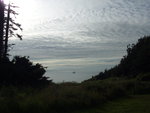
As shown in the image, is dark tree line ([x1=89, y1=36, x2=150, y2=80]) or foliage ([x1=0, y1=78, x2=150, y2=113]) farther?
dark tree line ([x1=89, y1=36, x2=150, y2=80])

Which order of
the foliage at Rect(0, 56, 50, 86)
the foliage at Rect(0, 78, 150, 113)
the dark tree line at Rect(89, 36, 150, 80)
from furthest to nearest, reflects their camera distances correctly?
the dark tree line at Rect(89, 36, 150, 80) < the foliage at Rect(0, 56, 50, 86) < the foliage at Rect(0, 78, 150, 113)

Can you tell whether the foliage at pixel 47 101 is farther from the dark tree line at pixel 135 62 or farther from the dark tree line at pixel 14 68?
the dark tree line at pixel 135 62

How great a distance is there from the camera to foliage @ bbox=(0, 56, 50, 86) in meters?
25.1

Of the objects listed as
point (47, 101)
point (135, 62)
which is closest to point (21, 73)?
point (47, 101)

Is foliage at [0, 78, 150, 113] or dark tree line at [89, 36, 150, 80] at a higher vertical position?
dark tree line at [89, 36, 150, 80]

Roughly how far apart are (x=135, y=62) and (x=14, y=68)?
41.5 m

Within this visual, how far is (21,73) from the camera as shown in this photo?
26094 millimetres

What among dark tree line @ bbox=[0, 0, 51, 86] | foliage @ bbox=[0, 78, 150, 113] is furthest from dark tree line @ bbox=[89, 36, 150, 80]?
foliage @ bbox=[0, 78, 150, 113]

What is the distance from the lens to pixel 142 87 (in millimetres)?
29094

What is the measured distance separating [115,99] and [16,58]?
10.9 metres

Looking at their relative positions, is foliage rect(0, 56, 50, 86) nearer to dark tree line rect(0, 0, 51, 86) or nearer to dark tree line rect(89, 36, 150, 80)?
dark tree line rect(0, 0, 51, 86)

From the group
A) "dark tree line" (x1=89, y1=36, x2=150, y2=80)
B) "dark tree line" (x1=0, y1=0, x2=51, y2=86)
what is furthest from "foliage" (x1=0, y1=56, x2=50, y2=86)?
"dark tree line" (x1=89, y1=36, x2=150, y2=80)

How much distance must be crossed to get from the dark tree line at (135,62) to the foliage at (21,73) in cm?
3313

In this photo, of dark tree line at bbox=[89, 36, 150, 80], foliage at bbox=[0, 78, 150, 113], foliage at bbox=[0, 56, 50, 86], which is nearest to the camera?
foliage at bbox=[0, 78, 150, 113]
